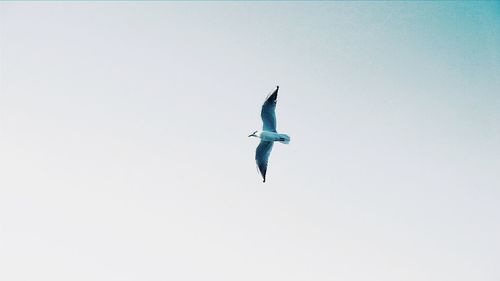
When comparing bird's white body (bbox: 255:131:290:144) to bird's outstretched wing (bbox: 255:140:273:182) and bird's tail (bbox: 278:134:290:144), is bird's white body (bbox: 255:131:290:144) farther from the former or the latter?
bird's outstretched wing (bbox: 255:140:273:182)

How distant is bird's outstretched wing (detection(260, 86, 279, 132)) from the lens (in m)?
14.2

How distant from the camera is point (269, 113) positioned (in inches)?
566

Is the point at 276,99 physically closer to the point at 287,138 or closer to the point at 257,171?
the point at 287,138

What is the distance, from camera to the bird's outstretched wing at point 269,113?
14181 mm

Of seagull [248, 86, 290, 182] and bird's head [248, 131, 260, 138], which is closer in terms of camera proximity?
seagull [248, 86, 290, 182]

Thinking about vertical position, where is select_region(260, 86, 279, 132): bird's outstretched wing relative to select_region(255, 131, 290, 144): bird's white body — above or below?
above

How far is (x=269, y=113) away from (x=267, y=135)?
890 millimetres

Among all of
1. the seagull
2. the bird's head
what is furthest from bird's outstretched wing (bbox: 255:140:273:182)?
the bird's head

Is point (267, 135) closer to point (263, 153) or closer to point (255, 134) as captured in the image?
point (255, 134)

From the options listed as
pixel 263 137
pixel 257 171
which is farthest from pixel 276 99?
pixel 257 171

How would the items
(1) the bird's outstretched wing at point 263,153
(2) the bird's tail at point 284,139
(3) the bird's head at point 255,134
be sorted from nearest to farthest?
1. (2) the bird's tail at point 284,139
2. (3) the bird's head at point 255,134
3. (1) the bird's outstretched wing at point 263,153

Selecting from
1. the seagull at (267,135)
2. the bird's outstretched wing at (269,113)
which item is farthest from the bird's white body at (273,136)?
the bird's outstretched wing at (269,113)

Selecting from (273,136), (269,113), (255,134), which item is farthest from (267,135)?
(269,113)

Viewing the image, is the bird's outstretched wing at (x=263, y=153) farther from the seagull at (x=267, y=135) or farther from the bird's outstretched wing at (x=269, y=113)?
the bird's outstretched wing at (x=269, y=113)
